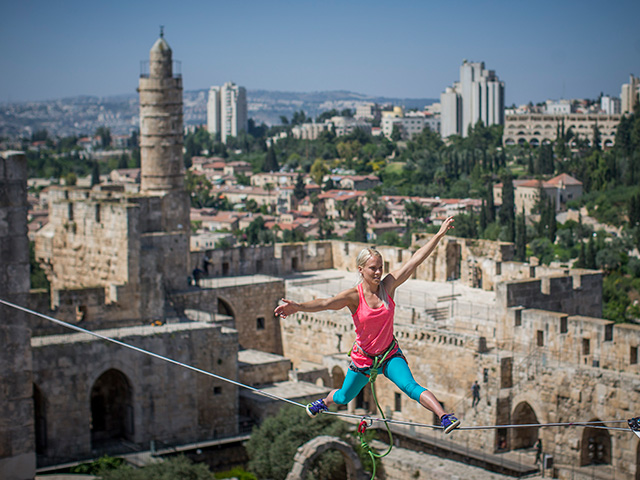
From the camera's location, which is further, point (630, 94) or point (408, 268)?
point (630, 94)

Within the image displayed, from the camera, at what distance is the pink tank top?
316 inches

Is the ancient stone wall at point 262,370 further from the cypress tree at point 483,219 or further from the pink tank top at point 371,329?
the cypress tree at point 483,219

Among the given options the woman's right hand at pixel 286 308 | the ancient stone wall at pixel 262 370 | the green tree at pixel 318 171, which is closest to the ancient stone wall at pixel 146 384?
the ancient stone wall at pixel 262 370

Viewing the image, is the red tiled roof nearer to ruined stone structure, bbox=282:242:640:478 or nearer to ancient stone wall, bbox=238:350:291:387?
ruined stone structure, bbox=282:242:640:478

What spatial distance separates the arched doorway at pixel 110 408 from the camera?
22984 millimetres

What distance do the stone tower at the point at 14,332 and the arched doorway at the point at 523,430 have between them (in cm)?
1062

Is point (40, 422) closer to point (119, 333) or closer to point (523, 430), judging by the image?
point (119, 333)

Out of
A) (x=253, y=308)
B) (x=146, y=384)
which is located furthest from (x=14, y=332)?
(x=253, y=308)

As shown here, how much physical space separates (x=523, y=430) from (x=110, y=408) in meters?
8.60

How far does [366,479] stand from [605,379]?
4978 mm

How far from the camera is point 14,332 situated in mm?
15664

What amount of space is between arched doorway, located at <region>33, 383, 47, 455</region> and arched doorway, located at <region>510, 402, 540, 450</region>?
30.6 feet

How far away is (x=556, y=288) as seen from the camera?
26.1 m

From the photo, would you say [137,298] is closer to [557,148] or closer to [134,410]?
[134,410]
